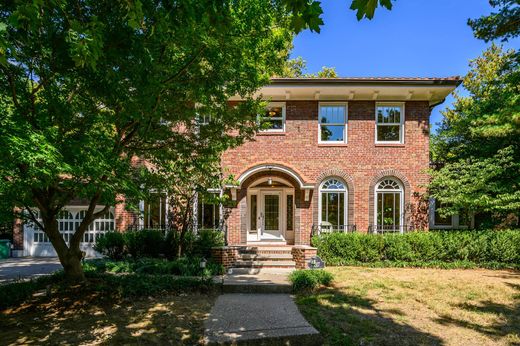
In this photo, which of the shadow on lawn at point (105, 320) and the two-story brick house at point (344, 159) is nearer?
the shadow on lawn at point (105, 320)

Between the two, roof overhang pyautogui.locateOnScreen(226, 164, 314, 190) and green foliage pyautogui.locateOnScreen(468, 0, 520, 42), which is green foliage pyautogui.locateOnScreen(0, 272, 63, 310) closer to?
roof overhang pyautogui.locateOnScreen(226, 164, 314, 190)

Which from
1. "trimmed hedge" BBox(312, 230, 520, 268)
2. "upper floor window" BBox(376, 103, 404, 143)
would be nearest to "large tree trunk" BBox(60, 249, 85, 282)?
"trimmed hedge" BBox(312, 230, 520, 268)

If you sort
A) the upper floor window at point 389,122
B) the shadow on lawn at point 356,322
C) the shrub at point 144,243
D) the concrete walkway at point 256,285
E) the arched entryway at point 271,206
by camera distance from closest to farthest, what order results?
the shadow on lawn at point 356,322 → the concrete walkway at point 256,285 → the shrub at point 144,243 → the arched entryway at point 271,206 → the upper floor window at point 389,122

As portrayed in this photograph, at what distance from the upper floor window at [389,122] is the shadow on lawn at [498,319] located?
7341 millimetres

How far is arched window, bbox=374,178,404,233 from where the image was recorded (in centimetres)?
1306

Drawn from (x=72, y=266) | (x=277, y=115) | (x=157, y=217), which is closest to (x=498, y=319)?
(x=72, y=266)

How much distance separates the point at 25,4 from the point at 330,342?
5701 mm

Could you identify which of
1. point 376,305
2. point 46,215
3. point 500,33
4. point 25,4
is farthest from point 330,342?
point 500,33

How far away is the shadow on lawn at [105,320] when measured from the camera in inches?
199

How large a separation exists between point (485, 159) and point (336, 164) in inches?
215

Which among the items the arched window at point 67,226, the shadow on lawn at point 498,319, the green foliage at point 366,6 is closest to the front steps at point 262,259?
the shadow on lawn at point 498,319

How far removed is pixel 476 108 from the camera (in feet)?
44.7

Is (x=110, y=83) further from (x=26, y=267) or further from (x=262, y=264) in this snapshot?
(x=26, y=267)

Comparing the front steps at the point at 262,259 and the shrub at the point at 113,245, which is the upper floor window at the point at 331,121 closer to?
the front steps at the point at 262,259
